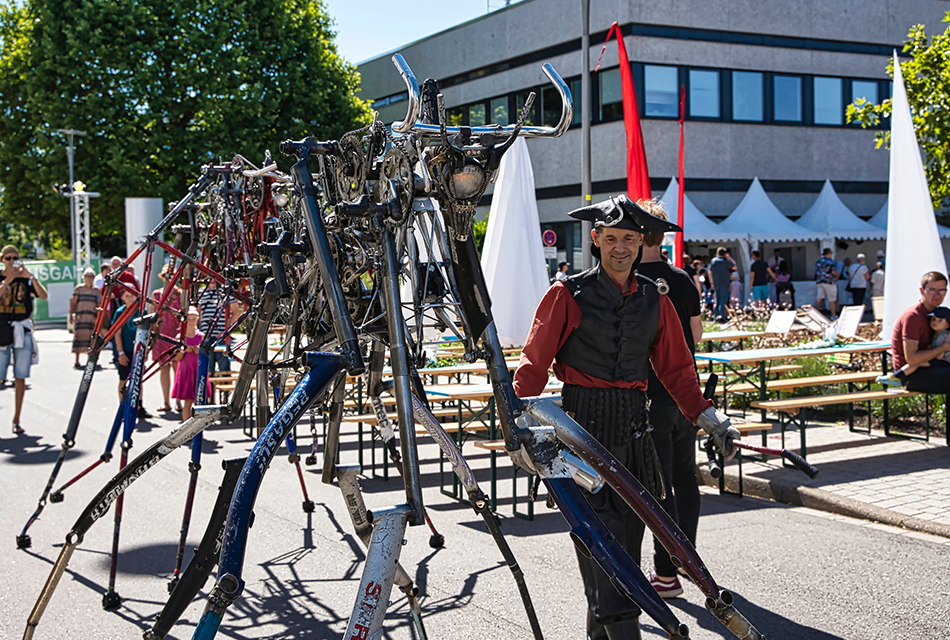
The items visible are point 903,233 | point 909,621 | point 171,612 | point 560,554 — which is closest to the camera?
point 171,612

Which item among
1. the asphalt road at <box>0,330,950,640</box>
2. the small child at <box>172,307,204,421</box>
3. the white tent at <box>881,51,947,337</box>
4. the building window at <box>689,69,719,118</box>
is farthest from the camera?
the building window at <box>689,69,719,118</box>

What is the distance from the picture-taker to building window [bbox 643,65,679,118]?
29.5 m

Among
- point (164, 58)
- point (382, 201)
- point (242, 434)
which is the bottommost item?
point (242, 434)

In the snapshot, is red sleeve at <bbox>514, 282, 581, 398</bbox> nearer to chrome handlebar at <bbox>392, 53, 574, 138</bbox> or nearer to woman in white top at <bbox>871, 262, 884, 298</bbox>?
chrome handlebar at <bbox>392, 53, 574, 138</bbox>

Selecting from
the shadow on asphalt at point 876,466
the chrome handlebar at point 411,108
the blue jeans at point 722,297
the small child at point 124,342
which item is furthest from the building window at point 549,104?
the chrome handlebar at point 411,108

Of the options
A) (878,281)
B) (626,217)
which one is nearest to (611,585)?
(626,217)

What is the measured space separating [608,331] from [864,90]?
32.9 m

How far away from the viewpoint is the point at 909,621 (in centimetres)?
467

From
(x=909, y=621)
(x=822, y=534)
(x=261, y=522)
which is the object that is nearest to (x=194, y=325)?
(x=261, y=522)

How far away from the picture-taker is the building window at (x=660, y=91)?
96.9 feet

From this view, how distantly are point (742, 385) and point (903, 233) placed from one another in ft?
9.18

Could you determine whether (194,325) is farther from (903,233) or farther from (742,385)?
(903,233)

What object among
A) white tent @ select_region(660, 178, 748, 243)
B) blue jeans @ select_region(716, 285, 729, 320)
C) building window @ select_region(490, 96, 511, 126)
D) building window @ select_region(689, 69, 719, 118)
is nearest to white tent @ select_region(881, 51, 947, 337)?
blue jeans @ select_region(716, 285, 729, 320)

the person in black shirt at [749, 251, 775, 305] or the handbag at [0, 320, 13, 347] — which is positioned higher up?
the person in black shirt at [749, 251, 775, 305]
